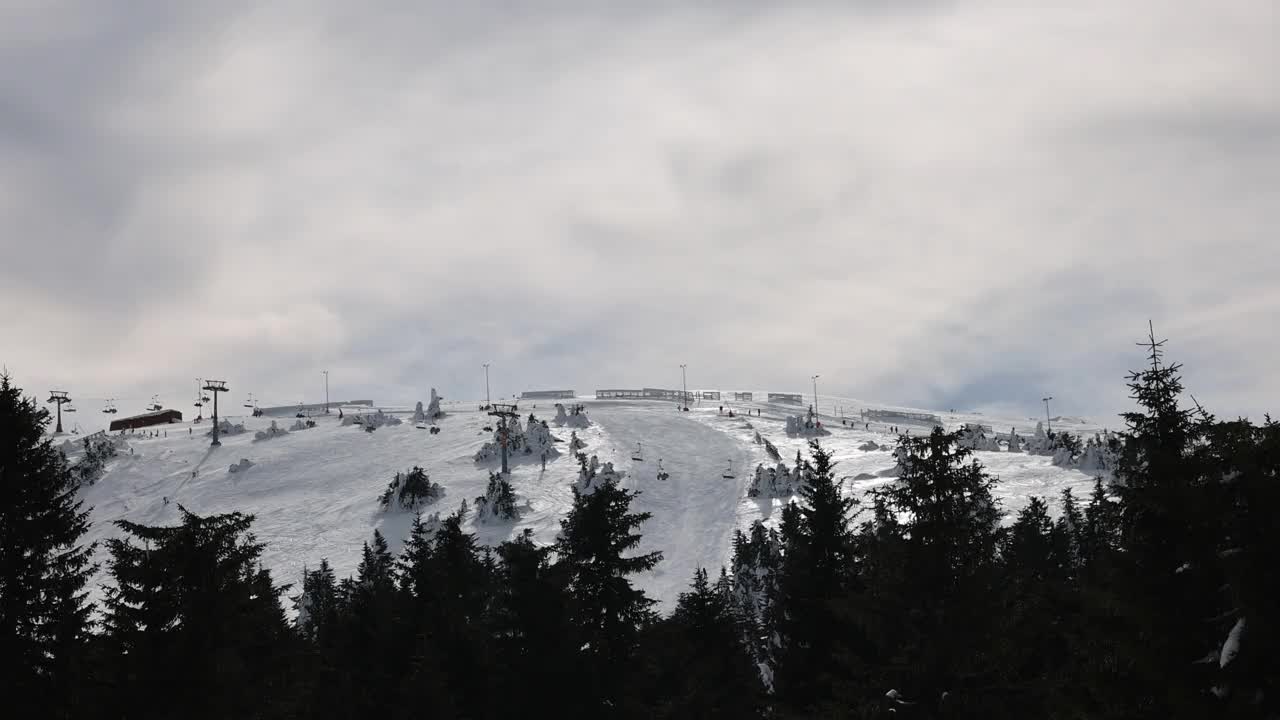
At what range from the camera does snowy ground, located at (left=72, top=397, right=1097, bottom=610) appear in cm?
7931

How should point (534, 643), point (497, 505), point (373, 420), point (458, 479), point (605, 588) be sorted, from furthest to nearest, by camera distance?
point (373, 420), point (458, 479), point (497, 505), point (605, 588), point (534, 643)

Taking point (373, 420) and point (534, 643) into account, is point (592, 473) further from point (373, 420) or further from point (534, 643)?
point (534, 643)

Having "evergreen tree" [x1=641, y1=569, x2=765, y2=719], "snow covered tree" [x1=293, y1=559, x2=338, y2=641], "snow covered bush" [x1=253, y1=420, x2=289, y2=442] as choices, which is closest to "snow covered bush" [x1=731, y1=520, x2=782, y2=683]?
"snow covered tree" [x1=293, y1=559, x2=338, y2=641]

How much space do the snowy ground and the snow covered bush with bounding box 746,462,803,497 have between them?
58.4 inches

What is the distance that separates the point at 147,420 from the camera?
483 feet

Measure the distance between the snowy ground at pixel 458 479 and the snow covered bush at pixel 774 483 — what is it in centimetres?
148

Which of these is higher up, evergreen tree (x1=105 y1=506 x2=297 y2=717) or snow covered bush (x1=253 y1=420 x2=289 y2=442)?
snow covered bush (x1=253 y1=420 x2=289 y2=442)

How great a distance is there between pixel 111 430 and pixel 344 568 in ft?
296

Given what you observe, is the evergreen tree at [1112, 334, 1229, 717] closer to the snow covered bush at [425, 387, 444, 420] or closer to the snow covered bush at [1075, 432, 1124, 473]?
the snow covered bush at [1075, 432, 1124, 473]

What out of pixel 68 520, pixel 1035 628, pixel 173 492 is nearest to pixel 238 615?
pixel 68 520

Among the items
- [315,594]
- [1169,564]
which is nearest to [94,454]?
[315,594]

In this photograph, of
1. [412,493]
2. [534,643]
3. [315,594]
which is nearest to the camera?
[534,643]

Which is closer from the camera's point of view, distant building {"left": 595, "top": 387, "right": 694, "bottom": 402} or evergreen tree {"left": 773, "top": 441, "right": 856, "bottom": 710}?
evergreen tree {"left": 773, "top": 441, "right": 856, "bottom": 710}

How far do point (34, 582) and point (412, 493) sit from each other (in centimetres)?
6764
